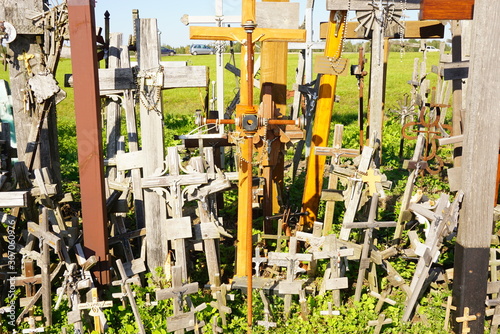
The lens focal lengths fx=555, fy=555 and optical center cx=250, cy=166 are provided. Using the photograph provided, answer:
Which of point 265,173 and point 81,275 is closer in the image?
point 81,275

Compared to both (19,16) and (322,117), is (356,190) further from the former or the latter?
(19,16)

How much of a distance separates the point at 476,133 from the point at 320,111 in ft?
7.23

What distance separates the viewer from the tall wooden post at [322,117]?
652 centimetres

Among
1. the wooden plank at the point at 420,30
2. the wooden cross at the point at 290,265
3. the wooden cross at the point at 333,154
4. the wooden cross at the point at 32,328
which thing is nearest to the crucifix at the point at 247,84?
the wooden cross at the point at 290,265

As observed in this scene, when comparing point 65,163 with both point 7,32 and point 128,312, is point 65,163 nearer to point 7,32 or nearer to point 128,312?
point 7,32

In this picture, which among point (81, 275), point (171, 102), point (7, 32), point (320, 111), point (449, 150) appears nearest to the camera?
point (81, 275)

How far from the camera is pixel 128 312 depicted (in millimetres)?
5438

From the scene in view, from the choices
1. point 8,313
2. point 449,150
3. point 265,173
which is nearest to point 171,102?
point 449,150

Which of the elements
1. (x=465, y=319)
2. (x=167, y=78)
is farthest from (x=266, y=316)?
(x=167, y=78)

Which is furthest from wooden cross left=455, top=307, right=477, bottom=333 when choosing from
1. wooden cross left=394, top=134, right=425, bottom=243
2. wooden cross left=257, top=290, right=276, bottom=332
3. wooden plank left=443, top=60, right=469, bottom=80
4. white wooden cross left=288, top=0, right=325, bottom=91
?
white wooden cross left=288, top=0, right=325, bottom=91

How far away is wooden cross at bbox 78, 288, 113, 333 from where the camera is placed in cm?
495

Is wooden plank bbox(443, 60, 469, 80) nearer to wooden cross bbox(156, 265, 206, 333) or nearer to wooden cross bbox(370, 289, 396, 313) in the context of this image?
wooden cross bbox(370, 289, 396, 313)

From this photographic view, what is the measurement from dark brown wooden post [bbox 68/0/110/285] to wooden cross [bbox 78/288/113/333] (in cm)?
50

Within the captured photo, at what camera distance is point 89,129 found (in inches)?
204
